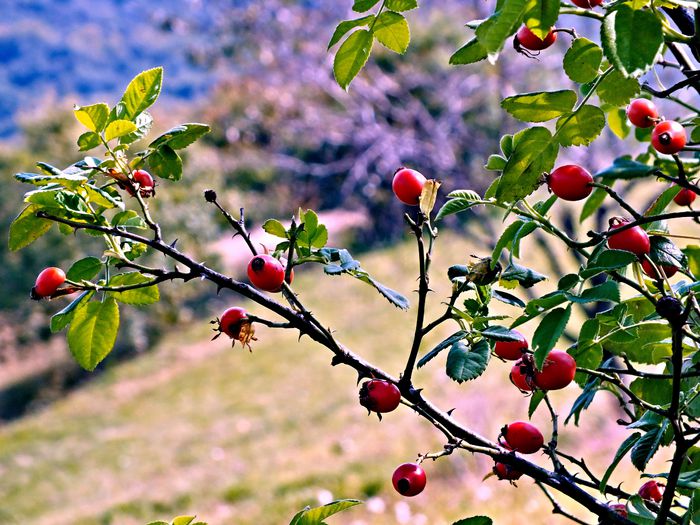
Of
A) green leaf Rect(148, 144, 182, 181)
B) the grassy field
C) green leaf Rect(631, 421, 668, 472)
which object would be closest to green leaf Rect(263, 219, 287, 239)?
green leaf Rect(148, 144, 182, 181)

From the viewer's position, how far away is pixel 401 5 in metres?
0.75

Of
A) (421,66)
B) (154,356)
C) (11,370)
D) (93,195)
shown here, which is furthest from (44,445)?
(93,195)

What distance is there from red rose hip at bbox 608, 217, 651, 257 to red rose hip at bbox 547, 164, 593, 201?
0.05 metres

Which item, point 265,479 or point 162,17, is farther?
point 162,17

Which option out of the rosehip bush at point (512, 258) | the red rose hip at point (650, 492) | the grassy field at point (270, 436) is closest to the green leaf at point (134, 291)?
the rosehip bush at point (512, 258)

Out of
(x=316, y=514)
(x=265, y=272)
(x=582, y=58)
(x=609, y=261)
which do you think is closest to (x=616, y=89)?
(x=582, y=58)

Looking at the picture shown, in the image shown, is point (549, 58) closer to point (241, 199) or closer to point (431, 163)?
point (431, 163)

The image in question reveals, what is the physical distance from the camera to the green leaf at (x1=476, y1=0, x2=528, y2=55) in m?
0.52

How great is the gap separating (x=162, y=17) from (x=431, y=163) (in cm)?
381

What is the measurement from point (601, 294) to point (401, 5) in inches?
13.5

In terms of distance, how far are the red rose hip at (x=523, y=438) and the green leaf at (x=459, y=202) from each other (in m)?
0.23

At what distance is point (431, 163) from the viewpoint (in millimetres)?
5621

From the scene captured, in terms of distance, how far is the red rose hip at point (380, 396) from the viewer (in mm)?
689

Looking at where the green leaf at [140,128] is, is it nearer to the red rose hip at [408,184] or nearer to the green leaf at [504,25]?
the red rose hip at [408,184]
